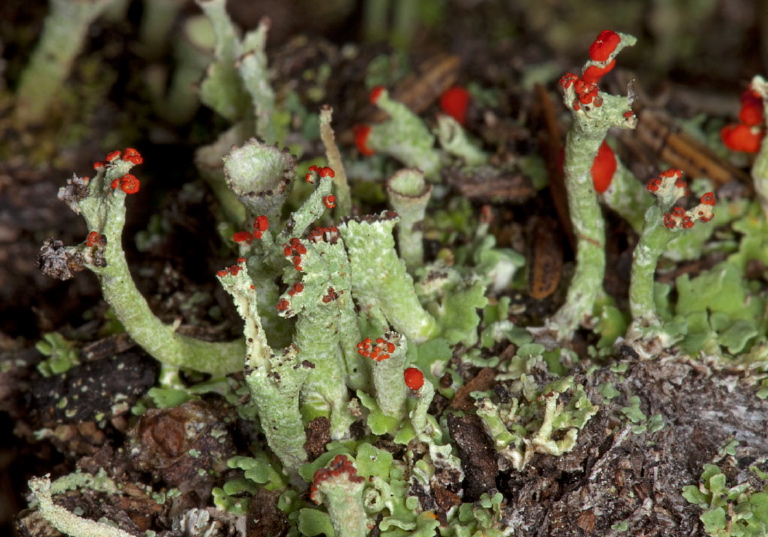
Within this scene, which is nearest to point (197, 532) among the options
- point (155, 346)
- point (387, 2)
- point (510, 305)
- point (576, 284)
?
point (155, 346)

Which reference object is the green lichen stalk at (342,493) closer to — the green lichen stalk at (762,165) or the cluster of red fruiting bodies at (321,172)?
the cluster of red fruiting bodies at (321,172)

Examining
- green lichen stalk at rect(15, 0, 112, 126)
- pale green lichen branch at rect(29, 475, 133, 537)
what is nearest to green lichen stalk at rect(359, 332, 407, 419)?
pale green lichen branch at rect(29, 475, 133, 537)

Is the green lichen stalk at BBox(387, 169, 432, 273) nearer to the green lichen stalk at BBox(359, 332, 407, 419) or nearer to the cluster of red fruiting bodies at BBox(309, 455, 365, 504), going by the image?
the green lichen stalk at BBox(359, 332, 407, 419)

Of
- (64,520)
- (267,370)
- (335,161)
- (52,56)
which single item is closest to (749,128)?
(335,161)

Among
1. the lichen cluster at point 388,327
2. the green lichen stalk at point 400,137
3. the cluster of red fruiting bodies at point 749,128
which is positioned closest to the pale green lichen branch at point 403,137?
the green lichen stalk at point 400,137

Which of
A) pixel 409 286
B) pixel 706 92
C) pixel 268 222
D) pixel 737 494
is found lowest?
pixel 737 494

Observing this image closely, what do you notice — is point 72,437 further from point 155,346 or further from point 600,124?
point 600,124

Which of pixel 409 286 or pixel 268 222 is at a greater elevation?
pixel 268 222
